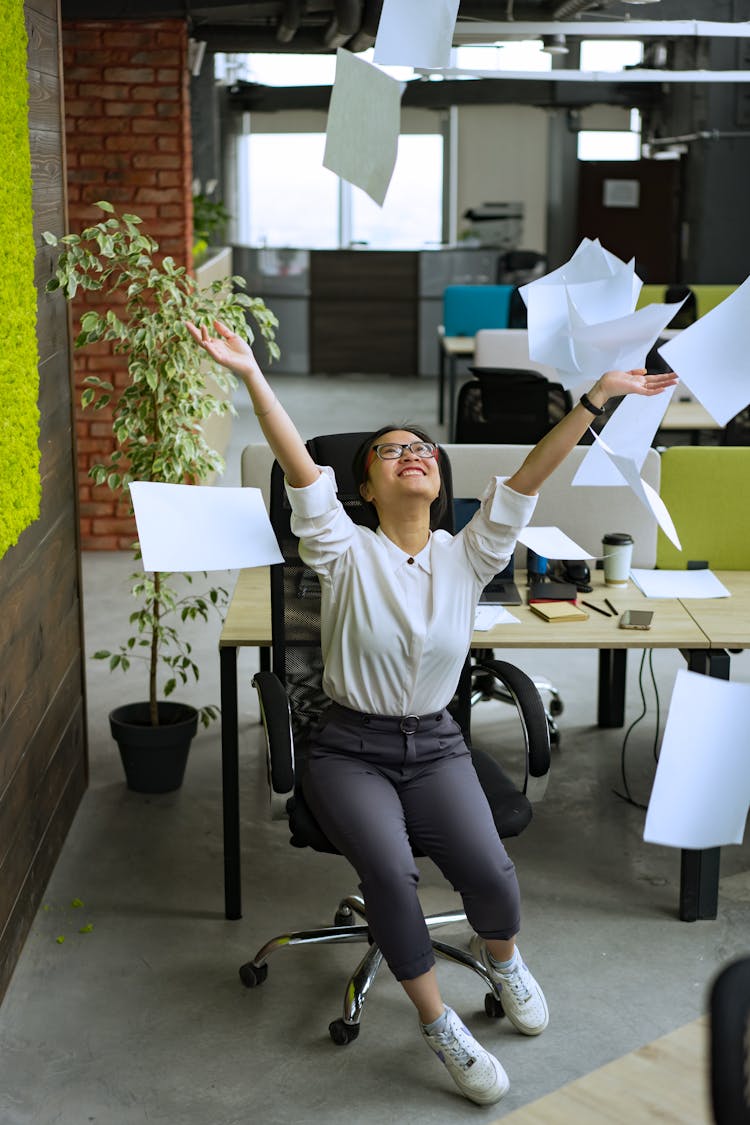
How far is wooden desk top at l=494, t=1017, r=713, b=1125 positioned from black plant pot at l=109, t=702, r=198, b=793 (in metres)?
2.68

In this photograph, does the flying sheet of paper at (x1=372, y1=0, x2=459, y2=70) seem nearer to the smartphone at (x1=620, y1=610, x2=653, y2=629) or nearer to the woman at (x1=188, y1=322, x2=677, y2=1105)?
the woman at (x1=188, y1=322, x2=677, y2=1105)

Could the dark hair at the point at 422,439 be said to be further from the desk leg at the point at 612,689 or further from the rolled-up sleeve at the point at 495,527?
the desk leg at the point at 612,689

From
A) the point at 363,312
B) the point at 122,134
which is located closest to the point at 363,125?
the point at 122,134

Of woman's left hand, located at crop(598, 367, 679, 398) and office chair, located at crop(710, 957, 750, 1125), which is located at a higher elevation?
woman's left hand, located at crop(598, 367, 679, 398)

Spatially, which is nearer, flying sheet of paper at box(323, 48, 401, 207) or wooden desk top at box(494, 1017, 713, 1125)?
wooden desk top at box(494, 1017, 713, 1125)

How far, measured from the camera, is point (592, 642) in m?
3.07

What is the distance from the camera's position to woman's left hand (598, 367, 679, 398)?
217 centimetres

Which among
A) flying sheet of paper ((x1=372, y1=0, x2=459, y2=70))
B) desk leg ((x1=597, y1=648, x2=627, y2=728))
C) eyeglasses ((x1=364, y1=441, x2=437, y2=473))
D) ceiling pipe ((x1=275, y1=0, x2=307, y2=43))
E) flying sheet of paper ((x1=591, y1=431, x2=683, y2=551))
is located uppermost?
ceiling pipe ((x1=275, y1=0, x2=307, y2=43))

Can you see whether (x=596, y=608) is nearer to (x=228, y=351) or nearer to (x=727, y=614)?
(x=727, y=614)

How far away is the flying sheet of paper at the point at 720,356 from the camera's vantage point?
1.57 meters

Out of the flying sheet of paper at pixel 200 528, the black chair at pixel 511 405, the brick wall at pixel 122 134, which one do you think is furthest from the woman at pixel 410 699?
the brick wall at pixel 122 134

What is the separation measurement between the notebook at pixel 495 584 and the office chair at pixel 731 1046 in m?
2.34

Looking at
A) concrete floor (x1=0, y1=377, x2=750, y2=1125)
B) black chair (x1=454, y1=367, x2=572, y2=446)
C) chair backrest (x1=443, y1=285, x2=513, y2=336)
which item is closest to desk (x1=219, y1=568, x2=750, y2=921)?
concrete floor (x1=0, y1=377, x2=750, y2=1125)

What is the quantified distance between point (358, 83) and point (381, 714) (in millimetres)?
1380
